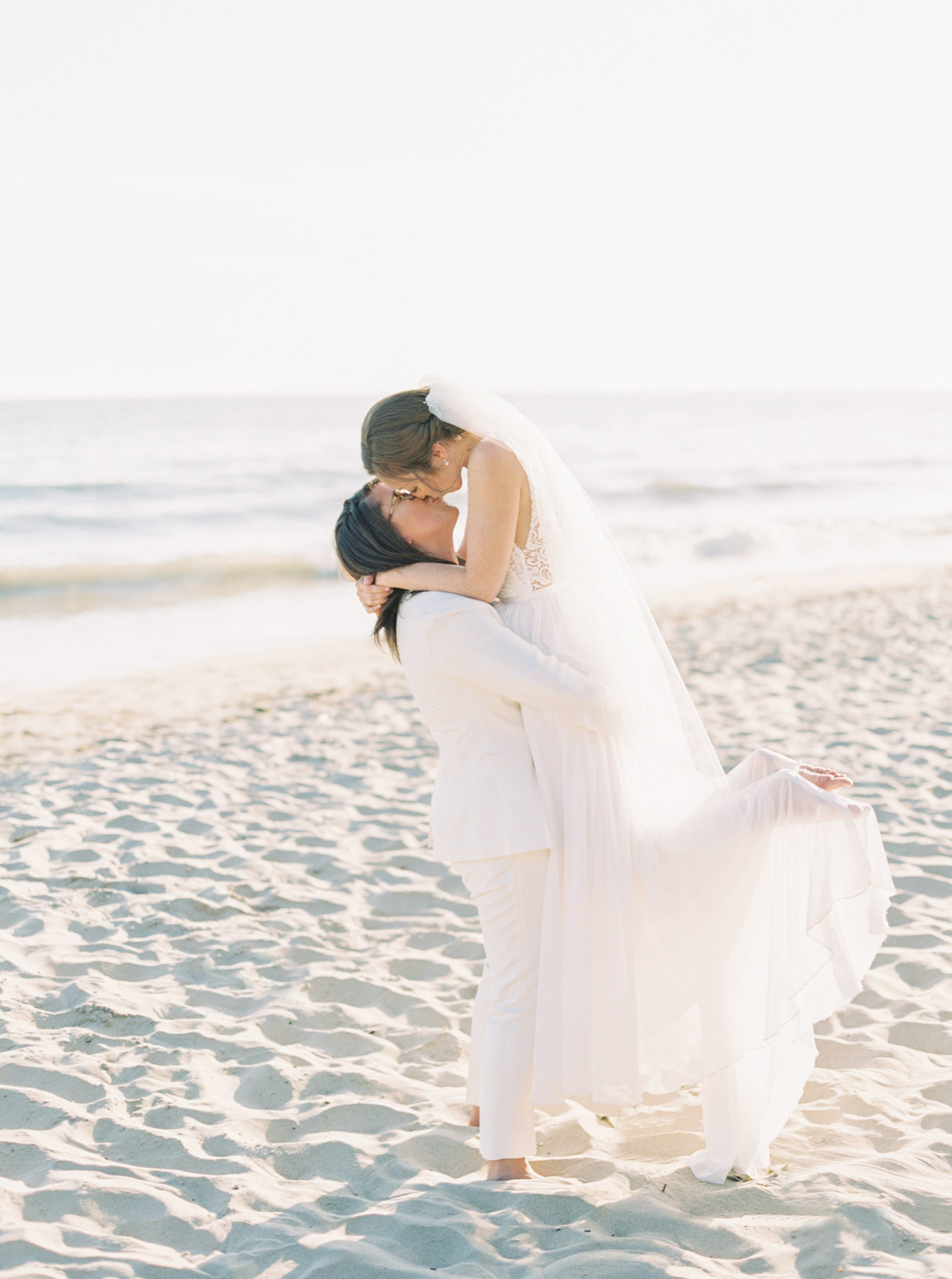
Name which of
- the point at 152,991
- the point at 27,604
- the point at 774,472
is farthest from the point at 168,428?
the point at 152,991

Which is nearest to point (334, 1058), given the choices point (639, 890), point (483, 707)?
point (639, 890)

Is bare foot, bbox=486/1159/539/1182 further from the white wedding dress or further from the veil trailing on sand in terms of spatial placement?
the veil trailing on sand

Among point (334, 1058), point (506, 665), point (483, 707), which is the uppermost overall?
point (506, 665)

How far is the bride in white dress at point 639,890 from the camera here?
274 centimetres

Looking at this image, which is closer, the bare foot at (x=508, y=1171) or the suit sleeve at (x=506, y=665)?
the suit sleeve at (x=506, y=665)

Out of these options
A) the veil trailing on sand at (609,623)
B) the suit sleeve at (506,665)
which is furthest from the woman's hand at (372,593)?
the veil trailing on sand at (609,623)

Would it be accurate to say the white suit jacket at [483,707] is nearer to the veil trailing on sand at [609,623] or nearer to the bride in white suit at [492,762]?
the bride in white suit at [492,762]

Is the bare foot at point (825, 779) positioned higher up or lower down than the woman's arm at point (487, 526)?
lower down

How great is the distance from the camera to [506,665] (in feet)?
8.91

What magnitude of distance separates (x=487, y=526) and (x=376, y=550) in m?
0.33

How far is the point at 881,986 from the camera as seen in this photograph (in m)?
3.89

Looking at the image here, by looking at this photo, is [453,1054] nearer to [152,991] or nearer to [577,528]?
[152,991]

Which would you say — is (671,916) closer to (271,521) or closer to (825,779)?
(825,779)

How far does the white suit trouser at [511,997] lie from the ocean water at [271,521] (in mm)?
7551
